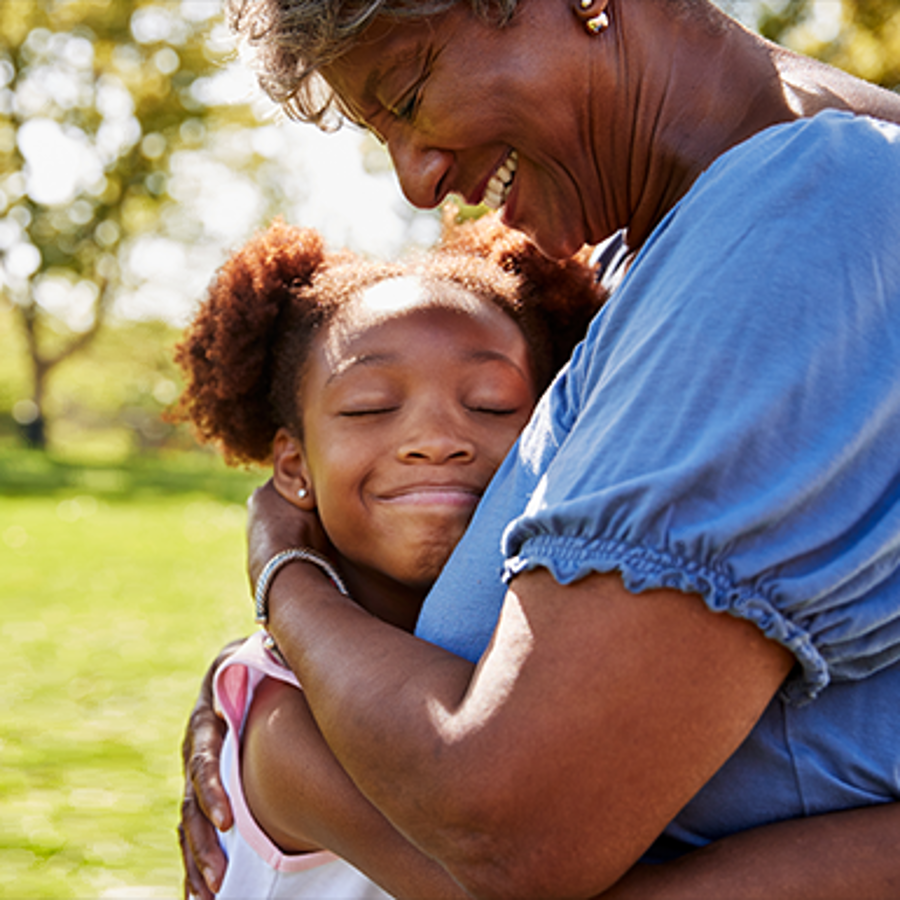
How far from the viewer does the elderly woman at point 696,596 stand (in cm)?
127

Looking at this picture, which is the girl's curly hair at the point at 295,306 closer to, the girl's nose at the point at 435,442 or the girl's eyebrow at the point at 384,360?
the girl's eyebrow at the point at 384,360

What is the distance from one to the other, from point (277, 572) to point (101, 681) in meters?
4.32

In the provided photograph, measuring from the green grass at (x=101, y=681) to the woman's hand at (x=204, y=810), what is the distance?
1058 millimetres

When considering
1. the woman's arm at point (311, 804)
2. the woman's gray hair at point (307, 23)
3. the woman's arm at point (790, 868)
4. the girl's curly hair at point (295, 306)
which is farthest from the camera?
the girl's curly hair at point (295, 306)

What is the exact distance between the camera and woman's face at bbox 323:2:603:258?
207 cm

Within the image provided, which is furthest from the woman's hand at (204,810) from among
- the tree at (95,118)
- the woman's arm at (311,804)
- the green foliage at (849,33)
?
the tree at (95,118)

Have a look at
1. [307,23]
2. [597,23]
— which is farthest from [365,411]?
[597,23]

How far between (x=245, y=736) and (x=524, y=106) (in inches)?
60.6

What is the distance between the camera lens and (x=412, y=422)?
2523mm

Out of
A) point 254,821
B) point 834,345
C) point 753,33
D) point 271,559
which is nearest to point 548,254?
point 753,33

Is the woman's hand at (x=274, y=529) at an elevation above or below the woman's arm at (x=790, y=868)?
below

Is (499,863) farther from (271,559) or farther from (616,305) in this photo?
(271,559)

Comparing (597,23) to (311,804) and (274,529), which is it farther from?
(311,804)

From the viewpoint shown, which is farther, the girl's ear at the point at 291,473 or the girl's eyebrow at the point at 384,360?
the girl's ear at the point at 291,473
